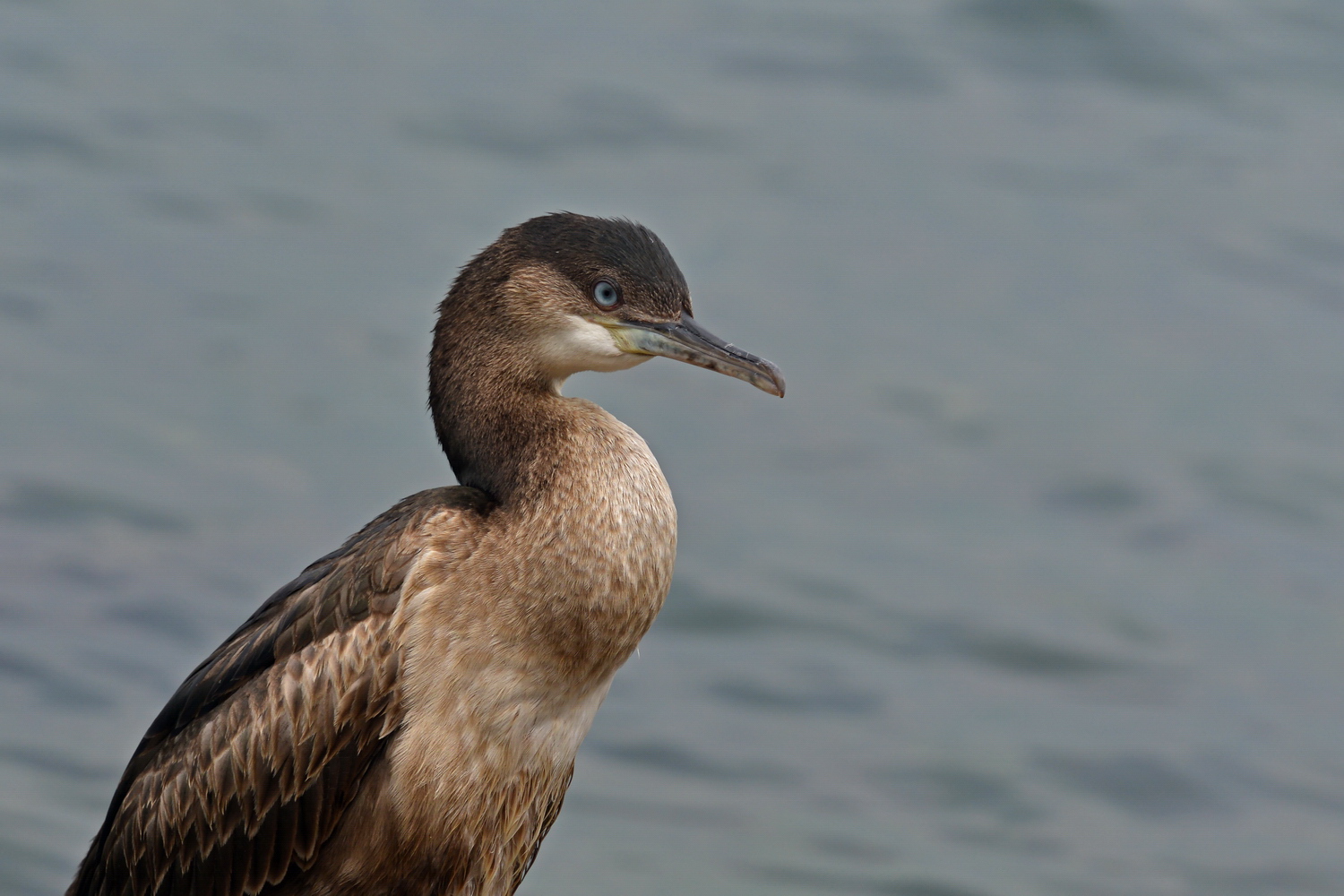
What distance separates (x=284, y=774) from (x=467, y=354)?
1.25 meters

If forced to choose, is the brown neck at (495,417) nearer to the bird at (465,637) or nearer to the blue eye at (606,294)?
the bird at (465,637)

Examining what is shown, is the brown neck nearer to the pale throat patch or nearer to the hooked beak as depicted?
the pale throat patch

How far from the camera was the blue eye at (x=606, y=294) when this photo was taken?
538 cm

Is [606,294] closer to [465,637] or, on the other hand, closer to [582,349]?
[582,349]

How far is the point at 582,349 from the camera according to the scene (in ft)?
17.7

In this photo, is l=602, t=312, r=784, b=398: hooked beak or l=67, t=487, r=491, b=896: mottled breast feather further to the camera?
l=602, t=312, r=784, b=398: hooked beak

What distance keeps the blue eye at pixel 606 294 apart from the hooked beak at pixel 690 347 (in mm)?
54

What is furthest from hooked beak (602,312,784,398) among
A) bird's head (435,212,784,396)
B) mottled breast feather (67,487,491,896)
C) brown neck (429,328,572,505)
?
mottled breast feather (67,487,491,896)

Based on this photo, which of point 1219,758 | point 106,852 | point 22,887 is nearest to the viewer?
point 106,852

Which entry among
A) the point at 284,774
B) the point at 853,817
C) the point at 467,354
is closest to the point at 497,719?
the point at 284,774

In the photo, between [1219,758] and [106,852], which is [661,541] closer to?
[106,852]

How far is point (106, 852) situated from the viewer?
5652 mm

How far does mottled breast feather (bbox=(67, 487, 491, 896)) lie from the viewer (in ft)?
17.1

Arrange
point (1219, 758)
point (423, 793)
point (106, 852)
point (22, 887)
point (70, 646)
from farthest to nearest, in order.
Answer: point (1219, 758) < point (70, 646) < point (22, 887) < point (106, 852) < point (423, 793)
